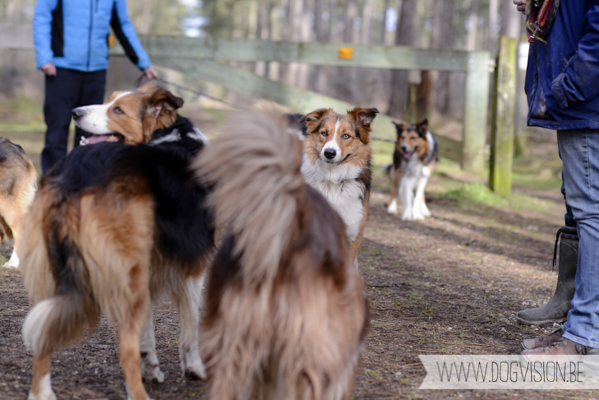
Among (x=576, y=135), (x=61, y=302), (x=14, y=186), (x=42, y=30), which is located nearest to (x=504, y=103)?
(x=576, y=135)

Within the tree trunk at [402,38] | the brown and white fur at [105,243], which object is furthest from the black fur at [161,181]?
the tree trunk at [402,38]

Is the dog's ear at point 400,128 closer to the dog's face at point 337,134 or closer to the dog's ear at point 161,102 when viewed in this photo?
the dog's face at point 337,134

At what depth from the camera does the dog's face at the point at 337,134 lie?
5.04m

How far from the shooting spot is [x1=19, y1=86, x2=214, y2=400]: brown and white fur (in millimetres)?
2402

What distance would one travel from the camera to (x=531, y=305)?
14.8 ft

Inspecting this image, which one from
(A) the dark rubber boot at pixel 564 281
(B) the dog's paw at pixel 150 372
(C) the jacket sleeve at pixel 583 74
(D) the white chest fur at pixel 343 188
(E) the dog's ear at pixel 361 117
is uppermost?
(C) the jacket sleeve at pixel 583 74

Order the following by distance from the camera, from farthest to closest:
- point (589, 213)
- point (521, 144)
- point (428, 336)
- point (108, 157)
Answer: point (521, 144), point (428, 336), point (589, 213), point (108, 157)

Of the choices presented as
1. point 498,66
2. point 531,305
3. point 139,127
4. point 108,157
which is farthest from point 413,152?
point 108,157

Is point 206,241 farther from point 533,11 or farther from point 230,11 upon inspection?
point 230,11

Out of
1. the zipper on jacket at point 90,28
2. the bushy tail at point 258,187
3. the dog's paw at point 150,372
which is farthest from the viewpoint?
→ the zipper on jacket at point 90,28

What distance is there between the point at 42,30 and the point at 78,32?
0.34 meters

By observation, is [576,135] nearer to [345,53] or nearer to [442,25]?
[345,53]

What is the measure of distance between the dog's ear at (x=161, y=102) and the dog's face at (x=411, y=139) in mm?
5966

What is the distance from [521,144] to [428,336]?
12.5 meters
